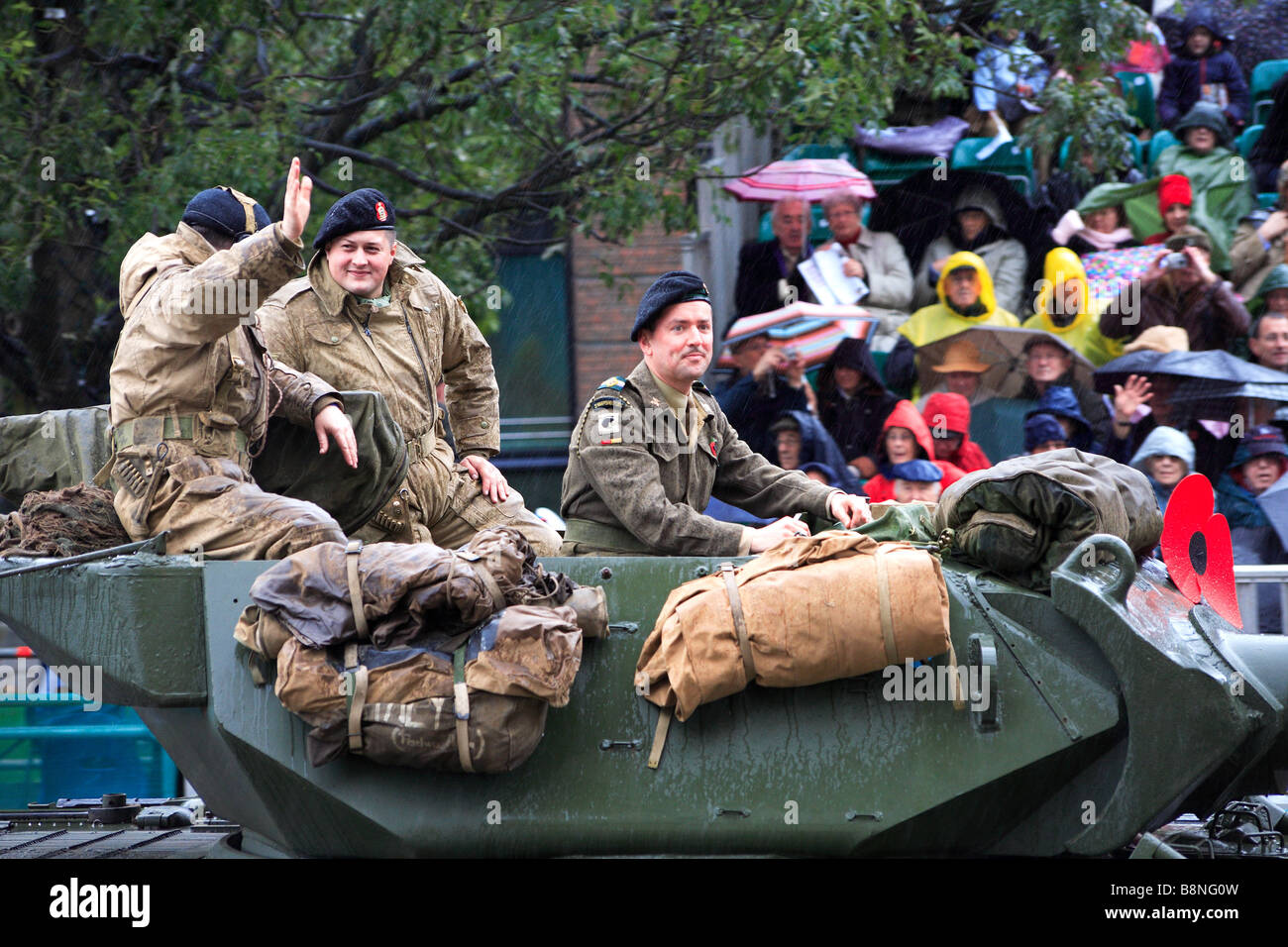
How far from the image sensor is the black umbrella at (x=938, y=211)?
346 inches

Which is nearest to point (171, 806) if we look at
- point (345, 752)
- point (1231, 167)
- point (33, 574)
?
point (33, 574)

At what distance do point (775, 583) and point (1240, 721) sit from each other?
1.10 metres

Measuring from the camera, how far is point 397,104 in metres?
9.15

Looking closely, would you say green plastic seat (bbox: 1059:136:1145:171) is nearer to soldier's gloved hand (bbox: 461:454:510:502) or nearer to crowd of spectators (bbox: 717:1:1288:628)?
crowd of spectators (bbox: 717:1:1288:628)

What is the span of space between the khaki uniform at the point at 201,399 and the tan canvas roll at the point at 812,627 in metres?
1.00

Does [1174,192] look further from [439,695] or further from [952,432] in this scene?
[439,695]

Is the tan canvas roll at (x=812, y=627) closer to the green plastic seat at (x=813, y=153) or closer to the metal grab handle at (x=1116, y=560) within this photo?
the metal grab handle at (x=1116, y=560)

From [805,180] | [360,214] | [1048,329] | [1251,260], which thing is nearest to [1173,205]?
[1251,260]

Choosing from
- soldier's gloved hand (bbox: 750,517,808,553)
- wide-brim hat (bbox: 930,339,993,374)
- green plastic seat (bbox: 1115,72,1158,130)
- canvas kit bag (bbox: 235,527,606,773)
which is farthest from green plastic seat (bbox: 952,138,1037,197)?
canvas kit bag (bbox: 235,527,606,773)

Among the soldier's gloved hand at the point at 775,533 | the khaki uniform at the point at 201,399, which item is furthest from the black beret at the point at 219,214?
the soldier's gloved hand at the point at 775,533

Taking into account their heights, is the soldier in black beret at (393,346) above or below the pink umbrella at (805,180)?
below

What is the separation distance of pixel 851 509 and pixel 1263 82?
6249mm
